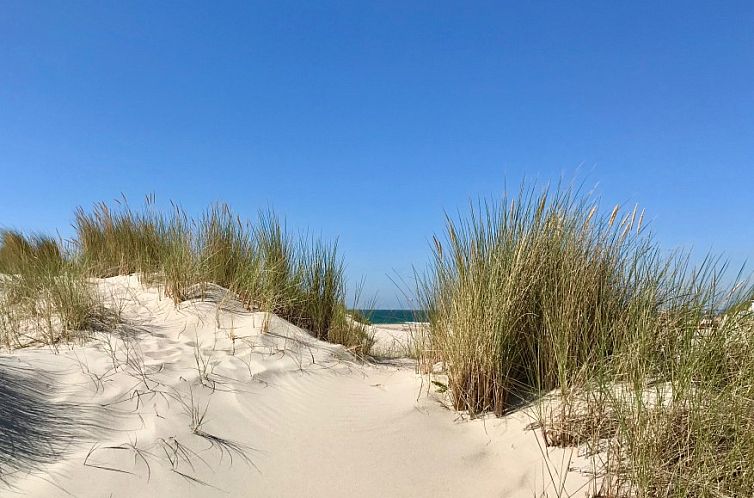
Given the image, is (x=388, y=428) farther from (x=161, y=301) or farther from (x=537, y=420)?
(x=161, y=301)

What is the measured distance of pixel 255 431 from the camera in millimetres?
2643

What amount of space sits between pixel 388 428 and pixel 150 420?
123 cm

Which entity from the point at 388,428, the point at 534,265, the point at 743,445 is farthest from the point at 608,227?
the point at 388,428

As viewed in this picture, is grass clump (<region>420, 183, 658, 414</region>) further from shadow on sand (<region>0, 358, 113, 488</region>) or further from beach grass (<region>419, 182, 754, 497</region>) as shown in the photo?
shadow on sand (<region>0, 358, 113, 488</region>)

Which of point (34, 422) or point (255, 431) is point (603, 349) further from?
point (34, 422)

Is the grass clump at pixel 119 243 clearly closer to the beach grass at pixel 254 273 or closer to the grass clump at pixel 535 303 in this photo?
the beach grass at pixel 254 273

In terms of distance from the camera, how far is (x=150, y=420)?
251 centimetres

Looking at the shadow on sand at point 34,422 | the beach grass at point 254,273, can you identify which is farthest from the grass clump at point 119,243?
the shadow on sand at point 34,422

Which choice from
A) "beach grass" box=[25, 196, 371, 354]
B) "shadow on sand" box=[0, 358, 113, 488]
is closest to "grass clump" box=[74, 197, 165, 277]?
"beach grass" box=[25, 196, 371, 354]

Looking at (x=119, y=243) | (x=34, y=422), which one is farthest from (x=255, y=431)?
(x=119, y=243)

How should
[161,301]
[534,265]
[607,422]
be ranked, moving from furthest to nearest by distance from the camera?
[161,301] → [534,265] → [607,422]

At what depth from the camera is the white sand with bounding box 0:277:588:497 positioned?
2109 mm

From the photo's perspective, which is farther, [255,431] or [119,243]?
[119,243]

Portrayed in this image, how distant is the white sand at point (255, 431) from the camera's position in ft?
6.92
